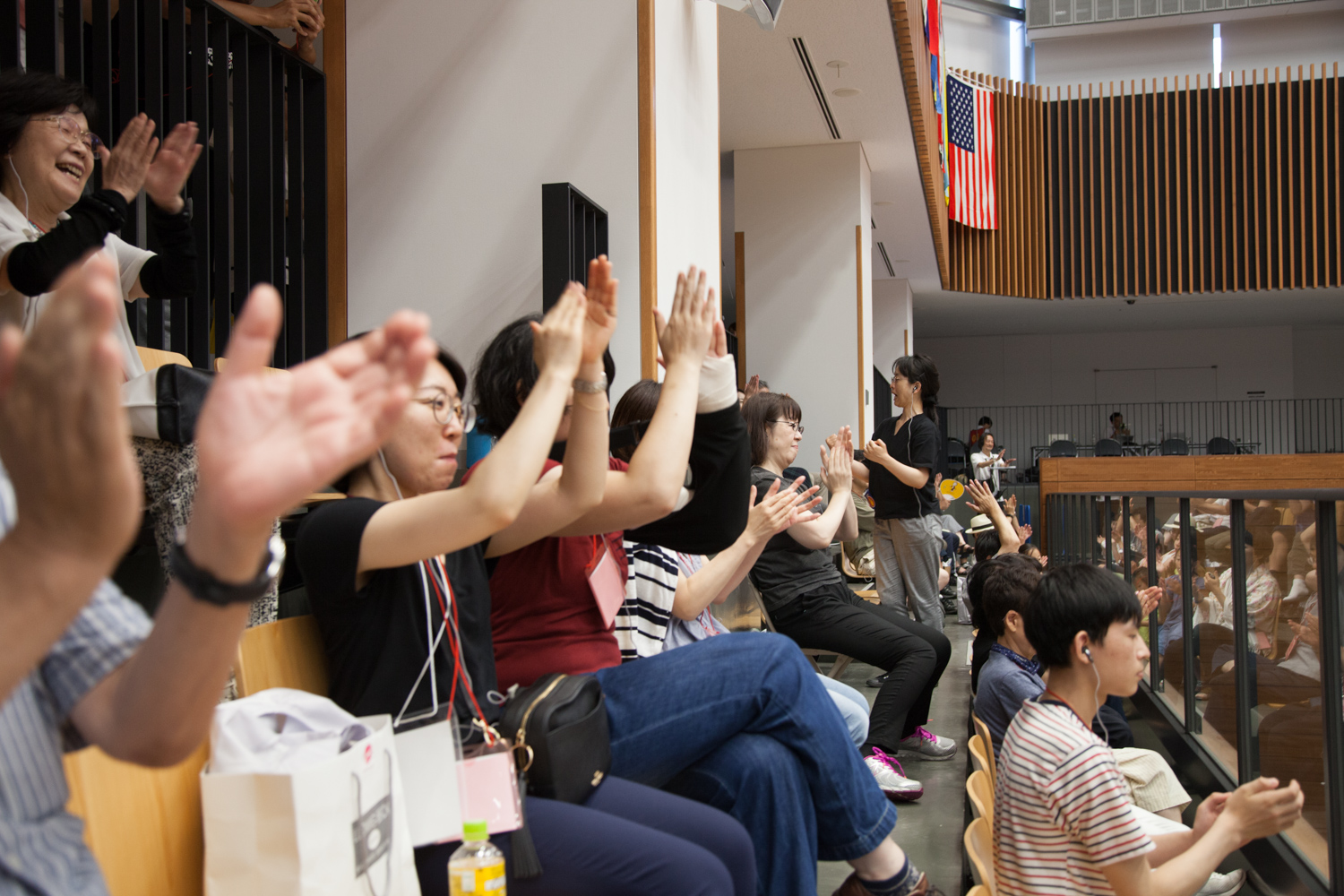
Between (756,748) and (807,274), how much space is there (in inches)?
233

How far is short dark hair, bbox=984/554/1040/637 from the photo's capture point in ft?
9.52

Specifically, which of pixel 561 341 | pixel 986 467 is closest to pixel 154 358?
pixel 561 341

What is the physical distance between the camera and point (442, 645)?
4.43ft

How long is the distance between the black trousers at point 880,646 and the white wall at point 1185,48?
12329 mm

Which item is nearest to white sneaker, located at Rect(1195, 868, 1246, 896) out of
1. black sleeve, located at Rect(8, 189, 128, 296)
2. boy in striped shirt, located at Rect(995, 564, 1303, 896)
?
boy in striped shirt, located at Rect(995, 564, 1303, 896)

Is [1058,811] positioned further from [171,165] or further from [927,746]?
[171,165]

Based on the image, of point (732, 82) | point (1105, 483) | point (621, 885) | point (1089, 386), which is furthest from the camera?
point (1089, 386)

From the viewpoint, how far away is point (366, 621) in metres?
1.33

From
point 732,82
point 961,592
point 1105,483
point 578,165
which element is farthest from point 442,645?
point 1105,483

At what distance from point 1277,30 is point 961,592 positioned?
35.7 feet

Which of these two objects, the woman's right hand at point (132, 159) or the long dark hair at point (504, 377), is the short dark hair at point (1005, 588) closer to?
the long dark hair at point (504, 377)

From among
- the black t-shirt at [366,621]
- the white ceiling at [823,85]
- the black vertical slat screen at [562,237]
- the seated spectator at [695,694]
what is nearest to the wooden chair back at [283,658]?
the black t-shirt at [366,621]

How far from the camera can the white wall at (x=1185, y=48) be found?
13078 millimetres

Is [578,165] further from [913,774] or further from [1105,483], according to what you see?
[1105,483]
